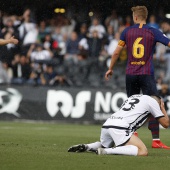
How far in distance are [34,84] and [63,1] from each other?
4767 millimetres

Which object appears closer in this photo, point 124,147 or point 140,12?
point 124,147

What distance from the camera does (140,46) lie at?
12.0 m

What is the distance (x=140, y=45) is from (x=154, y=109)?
1.96 m

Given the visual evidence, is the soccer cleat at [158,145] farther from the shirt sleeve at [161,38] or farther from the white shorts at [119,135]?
the white shorts at [119,135]

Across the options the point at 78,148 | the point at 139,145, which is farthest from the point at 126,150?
the point at 78,148

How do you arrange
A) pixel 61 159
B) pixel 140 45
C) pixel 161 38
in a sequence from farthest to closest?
1. pixel 140 45
2. pixel 161 38
3. pixel 61 159

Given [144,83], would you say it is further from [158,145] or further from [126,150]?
[126,150]

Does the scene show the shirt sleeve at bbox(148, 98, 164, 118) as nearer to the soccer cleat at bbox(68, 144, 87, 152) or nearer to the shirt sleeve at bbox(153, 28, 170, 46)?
the soccer cleat at bbox(68, 144, 87, 152)

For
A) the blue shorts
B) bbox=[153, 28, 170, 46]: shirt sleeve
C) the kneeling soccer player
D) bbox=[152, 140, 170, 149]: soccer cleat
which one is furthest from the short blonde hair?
bbox=[152, 140, 170, 149]: soccer cleat

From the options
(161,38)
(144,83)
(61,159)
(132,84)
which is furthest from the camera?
(132,84)

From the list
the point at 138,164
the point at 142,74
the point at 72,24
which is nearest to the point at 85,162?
the point at 138,164

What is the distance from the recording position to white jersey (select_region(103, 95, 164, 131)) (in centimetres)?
1009

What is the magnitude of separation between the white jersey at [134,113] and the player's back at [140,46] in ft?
5.69

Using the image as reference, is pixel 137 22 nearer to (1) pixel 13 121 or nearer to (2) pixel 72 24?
(1) pixel 13 121
